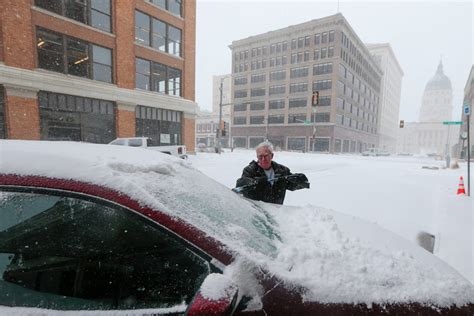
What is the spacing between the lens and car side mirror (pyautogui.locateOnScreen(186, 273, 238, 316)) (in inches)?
39.0

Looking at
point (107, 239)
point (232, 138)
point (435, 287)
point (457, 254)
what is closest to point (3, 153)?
point (107, 239)

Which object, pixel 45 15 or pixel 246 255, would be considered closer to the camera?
pixel 246 255

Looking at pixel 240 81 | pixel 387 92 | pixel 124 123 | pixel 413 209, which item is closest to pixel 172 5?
pixel 124 123

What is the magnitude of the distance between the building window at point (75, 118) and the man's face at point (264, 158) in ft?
55.6

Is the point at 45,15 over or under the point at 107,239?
over

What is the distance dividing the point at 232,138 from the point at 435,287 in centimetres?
6694

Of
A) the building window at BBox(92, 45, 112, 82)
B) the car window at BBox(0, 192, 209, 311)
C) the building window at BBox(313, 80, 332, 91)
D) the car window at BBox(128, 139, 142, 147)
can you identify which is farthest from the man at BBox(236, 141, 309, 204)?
the building window at BBox(313, 80, 332, 91)

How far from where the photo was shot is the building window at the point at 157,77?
20.8 metres

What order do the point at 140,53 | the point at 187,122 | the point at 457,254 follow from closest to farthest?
1. the point at 457,254
2. the point at 140,53
3. the point at 187,122

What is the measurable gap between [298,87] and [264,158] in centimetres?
5792

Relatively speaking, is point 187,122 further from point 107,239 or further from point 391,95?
point 391,95

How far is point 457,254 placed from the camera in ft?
13.2

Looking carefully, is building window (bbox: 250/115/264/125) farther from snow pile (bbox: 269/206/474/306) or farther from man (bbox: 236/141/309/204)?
snow pile (bbox: 269/206/474/306)

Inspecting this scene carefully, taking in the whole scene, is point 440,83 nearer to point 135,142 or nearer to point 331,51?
point 331,51
